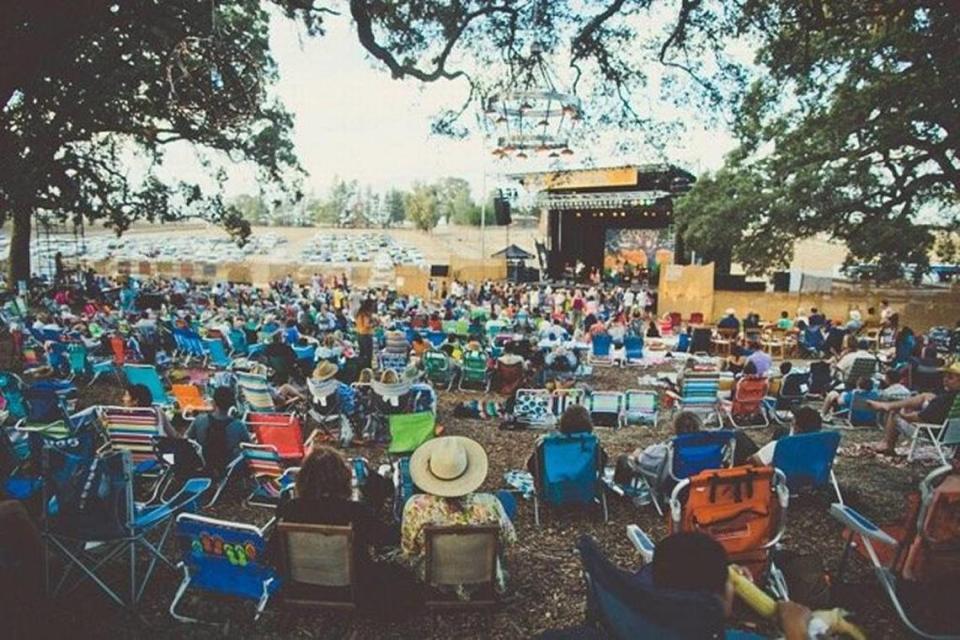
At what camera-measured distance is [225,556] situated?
3275 millimetres

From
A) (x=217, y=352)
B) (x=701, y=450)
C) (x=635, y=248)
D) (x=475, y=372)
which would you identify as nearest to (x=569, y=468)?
(x=701, y=450)

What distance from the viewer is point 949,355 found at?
1334 cm

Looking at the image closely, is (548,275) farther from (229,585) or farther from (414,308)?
(229,585)

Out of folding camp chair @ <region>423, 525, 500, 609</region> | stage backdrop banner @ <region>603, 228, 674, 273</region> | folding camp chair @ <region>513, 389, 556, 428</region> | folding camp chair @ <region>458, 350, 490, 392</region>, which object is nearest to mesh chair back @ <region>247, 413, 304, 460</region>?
folding camp chair @ <region>423, 525, 500, 609</region>

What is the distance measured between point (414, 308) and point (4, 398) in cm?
1141

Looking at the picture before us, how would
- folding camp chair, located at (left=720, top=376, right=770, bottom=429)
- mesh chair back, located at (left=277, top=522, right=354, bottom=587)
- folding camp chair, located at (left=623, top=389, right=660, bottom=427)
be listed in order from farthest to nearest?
folding camp chair, located at (left=720, top=376, right=770, bottom=429) < folding camp chair, located at (left=623, top=389, right=660, bottom=427) < mesh chair back, located at (left=277, top=522, right=354, bottom=587)

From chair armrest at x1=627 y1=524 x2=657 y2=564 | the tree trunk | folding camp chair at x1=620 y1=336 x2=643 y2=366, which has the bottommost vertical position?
folding camp chair at x1=620 y1=336 x2=643 y2=366

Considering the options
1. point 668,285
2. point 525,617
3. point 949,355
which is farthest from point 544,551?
point 668,285

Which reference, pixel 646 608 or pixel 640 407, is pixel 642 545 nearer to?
pixel 646 608

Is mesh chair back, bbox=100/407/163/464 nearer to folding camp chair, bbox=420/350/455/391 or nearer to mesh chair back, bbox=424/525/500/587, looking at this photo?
mesh chair back, bbox=424/525/500/587

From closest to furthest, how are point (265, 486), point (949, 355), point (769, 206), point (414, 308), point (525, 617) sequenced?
1. point (525, 617)
2. point (265, 486)
3. point (949, 355)
4. point (414, 308)
5. point (769, 206)

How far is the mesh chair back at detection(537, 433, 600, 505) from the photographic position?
478cm

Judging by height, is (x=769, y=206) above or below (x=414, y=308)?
above

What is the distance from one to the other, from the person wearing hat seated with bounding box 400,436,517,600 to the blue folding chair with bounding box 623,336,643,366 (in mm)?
10063
